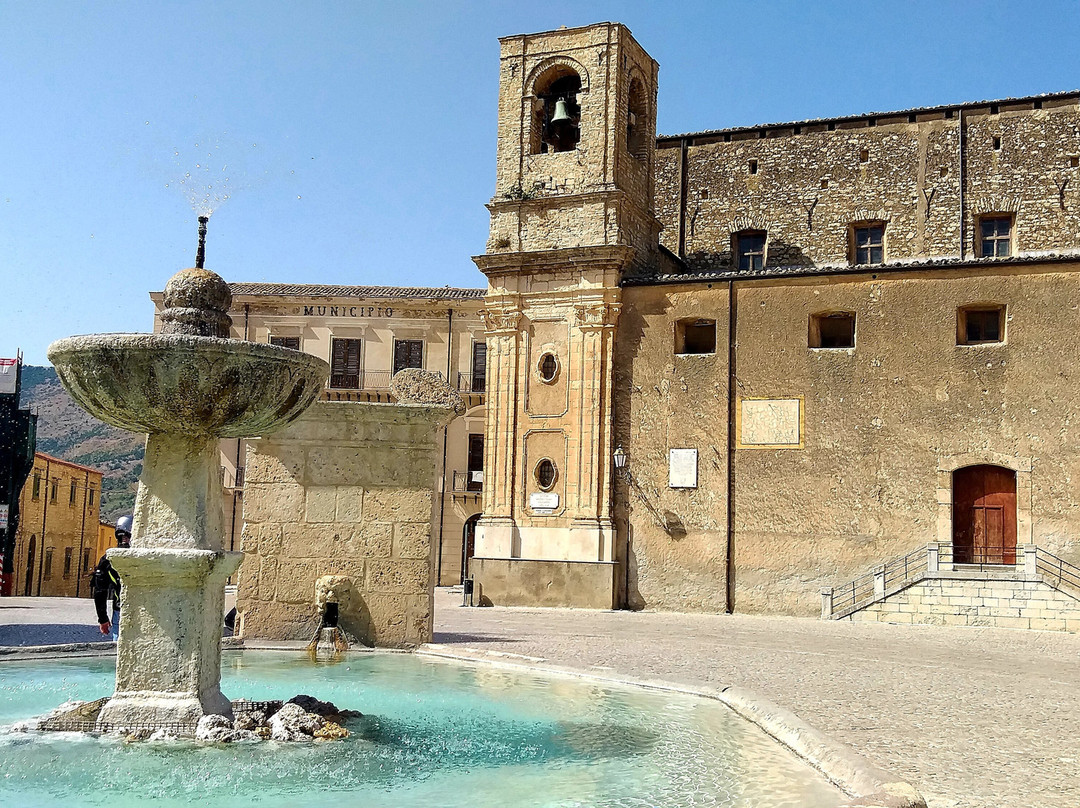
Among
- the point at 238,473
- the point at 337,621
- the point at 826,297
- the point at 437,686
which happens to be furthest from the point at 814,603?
the point at 238,473

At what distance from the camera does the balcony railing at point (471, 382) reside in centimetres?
3362

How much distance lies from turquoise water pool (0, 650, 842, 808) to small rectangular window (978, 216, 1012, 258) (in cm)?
2040

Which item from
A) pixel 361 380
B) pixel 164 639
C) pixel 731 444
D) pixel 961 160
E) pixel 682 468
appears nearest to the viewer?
pixel 164 639

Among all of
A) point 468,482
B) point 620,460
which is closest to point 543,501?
point 620,460

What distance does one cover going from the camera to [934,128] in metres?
25.0

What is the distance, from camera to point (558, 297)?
70.2ft

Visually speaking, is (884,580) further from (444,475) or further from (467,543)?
(444,475)

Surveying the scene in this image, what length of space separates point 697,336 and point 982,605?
23.8ft

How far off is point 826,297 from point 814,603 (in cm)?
536

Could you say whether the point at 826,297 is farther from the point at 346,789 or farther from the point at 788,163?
the point at 346,789

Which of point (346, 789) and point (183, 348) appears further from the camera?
point (183, 348)

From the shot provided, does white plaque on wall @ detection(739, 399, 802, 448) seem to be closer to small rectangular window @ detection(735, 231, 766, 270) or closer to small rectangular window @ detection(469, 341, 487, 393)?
small rectangular window @ detection(735, 231, 766, 270)

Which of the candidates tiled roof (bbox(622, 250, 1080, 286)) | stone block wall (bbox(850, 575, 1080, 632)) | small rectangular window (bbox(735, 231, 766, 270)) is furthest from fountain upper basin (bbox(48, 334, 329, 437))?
small rectangular window (bbox(735, 231, 766, 270))

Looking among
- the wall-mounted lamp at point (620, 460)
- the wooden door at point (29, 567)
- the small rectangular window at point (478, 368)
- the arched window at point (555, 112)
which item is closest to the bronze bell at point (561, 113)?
the arched window at point (555, 112)
